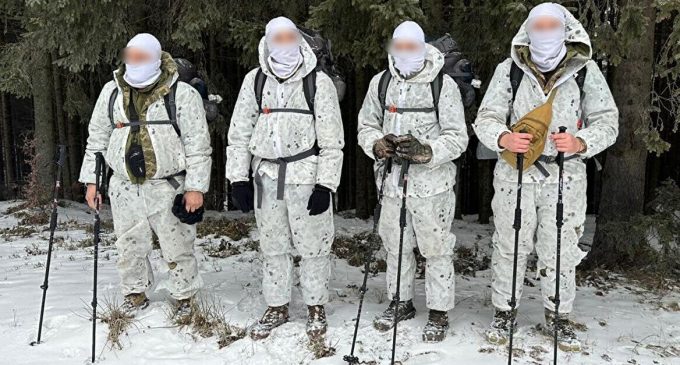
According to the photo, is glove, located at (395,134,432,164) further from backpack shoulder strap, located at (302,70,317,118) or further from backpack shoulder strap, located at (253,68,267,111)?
backpack shoulder strap, located at (253,68,267,111)

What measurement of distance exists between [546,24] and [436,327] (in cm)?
271

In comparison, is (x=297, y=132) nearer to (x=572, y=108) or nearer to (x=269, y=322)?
(x=269, y=322)

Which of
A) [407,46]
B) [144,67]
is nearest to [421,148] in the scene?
[407,46]

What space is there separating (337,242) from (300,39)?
16.6 feet

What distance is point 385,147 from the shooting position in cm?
464

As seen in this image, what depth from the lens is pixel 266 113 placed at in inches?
190

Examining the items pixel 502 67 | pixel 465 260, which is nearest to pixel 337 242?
pixel 465 260

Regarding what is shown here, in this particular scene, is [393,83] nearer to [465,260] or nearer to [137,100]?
[137,100]

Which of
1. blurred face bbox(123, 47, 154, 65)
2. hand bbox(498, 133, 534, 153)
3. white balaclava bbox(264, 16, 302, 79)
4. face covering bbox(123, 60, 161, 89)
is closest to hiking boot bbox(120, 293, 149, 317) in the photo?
face covering bbox(123, 60, 161, 89)

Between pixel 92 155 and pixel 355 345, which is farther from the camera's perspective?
pixel 92 155

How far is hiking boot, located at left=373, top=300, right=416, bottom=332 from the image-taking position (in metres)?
5.02

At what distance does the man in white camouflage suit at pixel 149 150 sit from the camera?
4.95 m

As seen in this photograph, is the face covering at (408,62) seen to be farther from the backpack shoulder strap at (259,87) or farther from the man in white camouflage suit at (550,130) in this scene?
the backpack shoulder strap at (259,87)

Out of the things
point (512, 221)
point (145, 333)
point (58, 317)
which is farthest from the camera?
point (58, 317)
